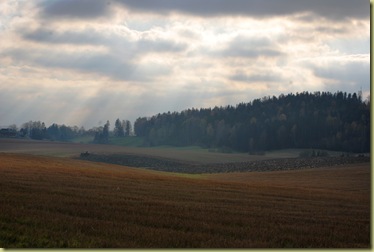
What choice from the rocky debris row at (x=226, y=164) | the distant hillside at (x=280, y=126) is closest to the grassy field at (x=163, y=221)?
the rocky debris row at (x=226, y=164)

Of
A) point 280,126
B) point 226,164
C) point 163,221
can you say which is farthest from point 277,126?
point 163,221

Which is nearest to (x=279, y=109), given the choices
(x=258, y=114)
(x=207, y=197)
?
(x=258, y=114)

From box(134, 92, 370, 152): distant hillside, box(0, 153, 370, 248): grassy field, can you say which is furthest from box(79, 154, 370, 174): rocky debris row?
box(0, 153, 370, 248): grassy field

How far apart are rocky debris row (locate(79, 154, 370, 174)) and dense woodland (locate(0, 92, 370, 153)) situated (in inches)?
854

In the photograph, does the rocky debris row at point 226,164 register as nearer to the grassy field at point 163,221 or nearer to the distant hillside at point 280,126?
the distant hillside at point 280,126

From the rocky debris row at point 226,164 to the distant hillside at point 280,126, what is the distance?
20.0 metres

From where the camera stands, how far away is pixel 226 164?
330 feet

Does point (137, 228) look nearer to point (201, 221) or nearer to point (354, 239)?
point (201, 221)

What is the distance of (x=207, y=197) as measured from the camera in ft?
85.8

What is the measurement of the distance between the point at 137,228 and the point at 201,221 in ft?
9.09

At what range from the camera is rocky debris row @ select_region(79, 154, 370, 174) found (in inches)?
3302

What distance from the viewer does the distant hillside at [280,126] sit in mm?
123750

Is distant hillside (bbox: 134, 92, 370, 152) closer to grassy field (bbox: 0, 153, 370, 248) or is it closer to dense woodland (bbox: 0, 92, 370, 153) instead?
dense woodland (bbox: 0, 92, 370, 153)

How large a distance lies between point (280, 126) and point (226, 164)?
47.9 meters
